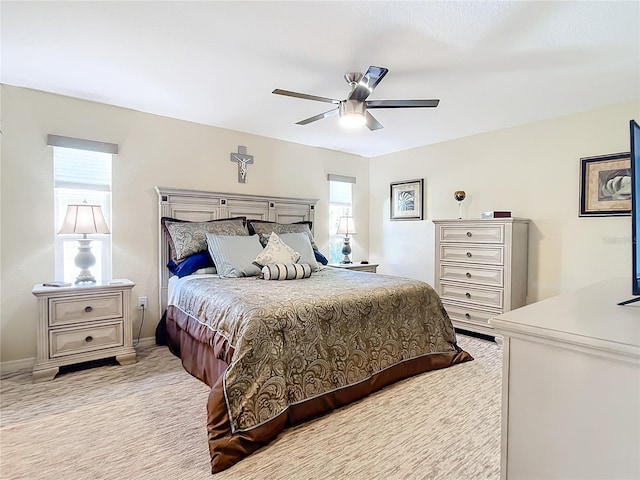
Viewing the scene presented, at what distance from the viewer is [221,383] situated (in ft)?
5.90

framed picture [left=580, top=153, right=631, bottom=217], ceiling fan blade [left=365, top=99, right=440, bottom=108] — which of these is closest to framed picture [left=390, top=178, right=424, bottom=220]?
framed picture [left=580, top=153, right=631, bottom=217]

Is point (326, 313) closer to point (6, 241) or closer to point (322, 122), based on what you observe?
point (322, 122)

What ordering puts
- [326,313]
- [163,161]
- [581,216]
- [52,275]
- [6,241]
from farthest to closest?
[163,161] < [581,216] < [52,275] < [6,241] < [326,313]

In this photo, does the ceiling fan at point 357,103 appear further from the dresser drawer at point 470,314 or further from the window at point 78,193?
the dresser drawer at point 470,314

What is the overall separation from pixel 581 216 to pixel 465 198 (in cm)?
124

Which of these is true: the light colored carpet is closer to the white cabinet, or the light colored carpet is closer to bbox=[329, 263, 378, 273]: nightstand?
the white cabinet

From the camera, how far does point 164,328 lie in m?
3.41

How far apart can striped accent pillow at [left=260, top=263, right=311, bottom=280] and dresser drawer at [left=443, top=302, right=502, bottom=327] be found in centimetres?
192

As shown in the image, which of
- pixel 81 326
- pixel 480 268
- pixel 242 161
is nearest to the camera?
pixel 81 326

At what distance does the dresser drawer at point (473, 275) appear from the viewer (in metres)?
3.58

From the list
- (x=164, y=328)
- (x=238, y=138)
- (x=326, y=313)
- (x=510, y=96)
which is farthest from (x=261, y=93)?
(x=164, y=328)

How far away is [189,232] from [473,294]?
3130 mm

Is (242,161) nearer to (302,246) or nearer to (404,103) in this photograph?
(302,246)

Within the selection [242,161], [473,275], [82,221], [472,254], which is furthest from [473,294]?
[82,221]
